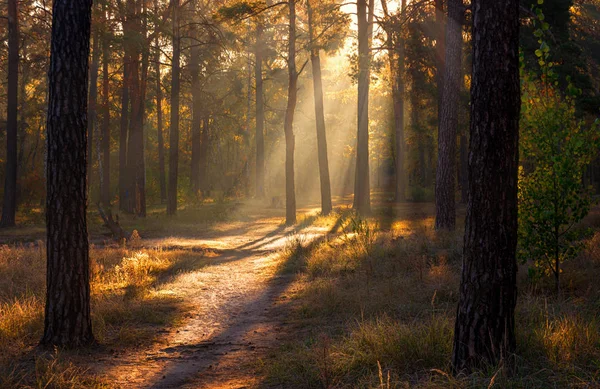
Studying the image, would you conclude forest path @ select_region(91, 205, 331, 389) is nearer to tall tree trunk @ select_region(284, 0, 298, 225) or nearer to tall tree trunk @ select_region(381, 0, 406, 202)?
tall tree trunk @ select_region(284, 0, 298, 225)

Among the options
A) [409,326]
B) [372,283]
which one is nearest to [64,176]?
[409,326]

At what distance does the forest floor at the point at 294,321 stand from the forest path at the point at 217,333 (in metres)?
0.02

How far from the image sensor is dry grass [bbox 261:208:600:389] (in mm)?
4520

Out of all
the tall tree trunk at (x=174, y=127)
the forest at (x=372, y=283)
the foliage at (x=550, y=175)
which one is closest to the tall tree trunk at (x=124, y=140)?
the tall tree trunk at (x=174, y=127)

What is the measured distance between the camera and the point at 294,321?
7453 millimetres

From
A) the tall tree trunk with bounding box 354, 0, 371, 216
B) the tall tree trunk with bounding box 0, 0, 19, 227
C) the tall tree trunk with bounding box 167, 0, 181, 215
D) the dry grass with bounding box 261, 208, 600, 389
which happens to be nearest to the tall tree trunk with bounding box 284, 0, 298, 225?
the tall tree trunk with bounding box 354, 0, 371, 216

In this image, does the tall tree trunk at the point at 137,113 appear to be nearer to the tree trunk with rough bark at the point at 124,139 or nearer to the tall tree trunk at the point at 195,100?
the tree trunk with rough bark at the point at 124,139

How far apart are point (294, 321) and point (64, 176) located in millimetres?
3519

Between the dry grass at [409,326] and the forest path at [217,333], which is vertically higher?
the dry grass at [409,326]

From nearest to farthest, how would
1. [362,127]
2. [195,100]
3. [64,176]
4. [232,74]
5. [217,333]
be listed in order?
1. [64,176]
2. [217,333]
3. [362,127]
4. [195,100]
5. [232,74]

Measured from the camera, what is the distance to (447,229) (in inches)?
562

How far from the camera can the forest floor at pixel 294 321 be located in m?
A: 4.80

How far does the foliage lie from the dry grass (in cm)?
72

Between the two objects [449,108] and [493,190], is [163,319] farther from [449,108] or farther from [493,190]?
[449,108]
